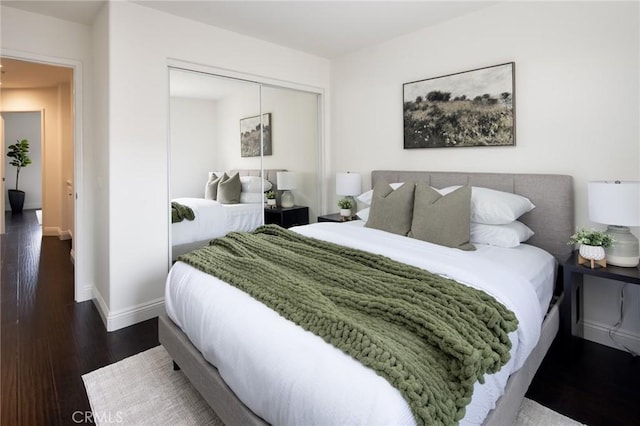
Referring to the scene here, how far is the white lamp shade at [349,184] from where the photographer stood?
3.80 m

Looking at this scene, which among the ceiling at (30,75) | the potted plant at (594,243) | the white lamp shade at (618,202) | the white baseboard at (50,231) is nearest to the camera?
the white lamp shade at (618,202)

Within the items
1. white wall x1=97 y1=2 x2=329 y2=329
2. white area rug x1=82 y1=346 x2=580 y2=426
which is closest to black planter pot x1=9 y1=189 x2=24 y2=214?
white wall x1=97 y1=2 x2=329 y2=329

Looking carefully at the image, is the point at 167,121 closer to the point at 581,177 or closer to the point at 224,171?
the point at 224,171

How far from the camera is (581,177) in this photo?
2.43 m

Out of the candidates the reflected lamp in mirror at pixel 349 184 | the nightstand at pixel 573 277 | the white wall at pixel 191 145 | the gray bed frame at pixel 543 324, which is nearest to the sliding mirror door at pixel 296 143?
the reflected lamp in mirror at pixel 349 184

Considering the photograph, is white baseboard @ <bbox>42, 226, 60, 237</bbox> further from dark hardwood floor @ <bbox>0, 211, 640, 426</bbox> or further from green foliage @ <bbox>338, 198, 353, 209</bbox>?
green foliage @ <bbox>338, 198, 353, 209</bbox>

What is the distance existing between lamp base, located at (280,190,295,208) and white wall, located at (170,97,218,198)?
875mm

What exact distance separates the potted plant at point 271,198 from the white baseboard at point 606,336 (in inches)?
116

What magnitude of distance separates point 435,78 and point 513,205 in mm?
1448

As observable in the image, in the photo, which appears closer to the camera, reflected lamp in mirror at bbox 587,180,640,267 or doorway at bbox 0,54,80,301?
reflected lamp in mirror at bbox 587,180,640,267

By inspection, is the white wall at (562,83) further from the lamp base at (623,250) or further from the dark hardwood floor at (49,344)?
the dark hardwood floor at (49,344)

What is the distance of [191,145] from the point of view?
10.5 ft

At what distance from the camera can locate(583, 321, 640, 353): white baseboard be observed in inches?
90.8

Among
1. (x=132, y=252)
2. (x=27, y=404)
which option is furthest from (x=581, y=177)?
(x=27, y=404)
